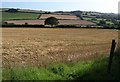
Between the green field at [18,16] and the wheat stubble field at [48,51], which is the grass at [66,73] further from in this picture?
the green field at [18,16]

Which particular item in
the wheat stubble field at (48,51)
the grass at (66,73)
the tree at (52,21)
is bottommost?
the tree at (52,21)

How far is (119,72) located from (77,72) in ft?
4.58

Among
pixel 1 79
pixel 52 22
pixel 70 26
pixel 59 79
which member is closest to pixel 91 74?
pixel 59 79

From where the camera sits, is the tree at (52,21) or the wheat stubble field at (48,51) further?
the tree at (52,21)

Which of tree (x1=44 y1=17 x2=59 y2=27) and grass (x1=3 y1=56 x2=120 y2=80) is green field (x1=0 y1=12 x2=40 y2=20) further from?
grass (x1=3 y1=56 x2=120 y2=80)

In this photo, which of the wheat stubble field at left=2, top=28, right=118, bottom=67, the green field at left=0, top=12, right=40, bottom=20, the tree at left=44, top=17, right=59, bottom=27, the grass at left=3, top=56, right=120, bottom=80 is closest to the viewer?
the grass at left=3, top=56, right=120, bottom=80

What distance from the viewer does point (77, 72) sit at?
31.6 feet

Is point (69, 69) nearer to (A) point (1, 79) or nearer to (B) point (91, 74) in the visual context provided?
(B) point (91, 74)

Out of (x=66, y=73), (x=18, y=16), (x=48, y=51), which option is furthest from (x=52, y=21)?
(x=66, y=73)

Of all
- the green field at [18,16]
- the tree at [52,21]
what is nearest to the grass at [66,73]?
the tree at [52,21]

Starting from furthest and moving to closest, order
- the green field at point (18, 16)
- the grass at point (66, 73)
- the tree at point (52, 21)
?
the green field at point (18, 16) < the tree at point (52, 21) < the grass at point (66, 73)

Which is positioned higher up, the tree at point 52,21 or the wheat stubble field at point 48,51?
the wheat stubble field at point 48,51

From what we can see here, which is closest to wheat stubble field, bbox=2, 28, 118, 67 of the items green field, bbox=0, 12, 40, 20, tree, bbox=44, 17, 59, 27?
tree, bbox=44, 17, 59, 27

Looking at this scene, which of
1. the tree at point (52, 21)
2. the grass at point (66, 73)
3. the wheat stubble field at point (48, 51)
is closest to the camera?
the grass at point (66, 73)
